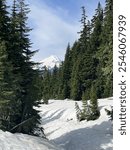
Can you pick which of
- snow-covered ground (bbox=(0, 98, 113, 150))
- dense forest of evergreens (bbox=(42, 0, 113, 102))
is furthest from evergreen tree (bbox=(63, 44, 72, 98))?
snow-covered ground (bbox=(0, 98, 113, 150))

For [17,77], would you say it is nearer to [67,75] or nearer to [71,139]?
[71,139]

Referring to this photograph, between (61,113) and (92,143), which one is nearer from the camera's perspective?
(92,143)

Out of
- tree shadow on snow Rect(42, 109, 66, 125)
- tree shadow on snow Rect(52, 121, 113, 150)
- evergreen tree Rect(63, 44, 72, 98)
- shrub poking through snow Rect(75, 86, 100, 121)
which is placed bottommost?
tree shadow on snow Rect(52, 121, 113, 150)

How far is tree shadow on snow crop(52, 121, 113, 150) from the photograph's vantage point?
94.1 feet

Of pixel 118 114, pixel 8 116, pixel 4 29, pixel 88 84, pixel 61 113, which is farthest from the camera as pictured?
pixel 88 84

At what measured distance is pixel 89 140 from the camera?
99.7ft

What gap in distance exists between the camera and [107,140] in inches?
1155

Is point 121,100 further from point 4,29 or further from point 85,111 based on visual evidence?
point 85,111

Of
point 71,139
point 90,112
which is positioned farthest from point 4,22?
point 90,112

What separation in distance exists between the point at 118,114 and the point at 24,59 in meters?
23.3

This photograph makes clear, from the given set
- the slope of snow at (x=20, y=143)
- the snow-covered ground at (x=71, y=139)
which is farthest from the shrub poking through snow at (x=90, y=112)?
the slope of snow at (x=20, y=143)

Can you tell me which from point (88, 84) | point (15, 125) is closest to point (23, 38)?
point (15, 125)

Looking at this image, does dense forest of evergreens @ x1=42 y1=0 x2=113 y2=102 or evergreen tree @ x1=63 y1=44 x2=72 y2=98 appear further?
evergreen tree @ x1=63 y1=44 x2=72 y2=98

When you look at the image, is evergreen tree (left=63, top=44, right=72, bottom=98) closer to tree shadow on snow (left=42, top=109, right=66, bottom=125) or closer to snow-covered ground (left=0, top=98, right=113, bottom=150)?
tree shadow on snow (left=42, top=109, right=66, bottom=125)
